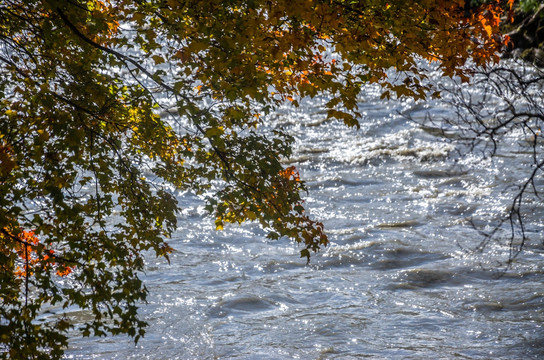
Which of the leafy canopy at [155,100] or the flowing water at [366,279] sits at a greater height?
the leafy canopy at [155,100]

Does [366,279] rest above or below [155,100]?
below

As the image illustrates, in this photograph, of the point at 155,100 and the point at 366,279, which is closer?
the point at 155,100

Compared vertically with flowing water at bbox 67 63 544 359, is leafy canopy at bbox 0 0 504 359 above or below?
above

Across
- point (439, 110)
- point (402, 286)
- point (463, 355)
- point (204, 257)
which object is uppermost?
point (439, 110)

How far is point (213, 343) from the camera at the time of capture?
7750mm

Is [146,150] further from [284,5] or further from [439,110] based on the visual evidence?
[439,110]

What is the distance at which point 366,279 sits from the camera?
32.8 ft

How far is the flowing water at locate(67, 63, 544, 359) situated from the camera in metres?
7.60

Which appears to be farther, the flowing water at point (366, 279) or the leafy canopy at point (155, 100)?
the flowing water at point (366, 279)

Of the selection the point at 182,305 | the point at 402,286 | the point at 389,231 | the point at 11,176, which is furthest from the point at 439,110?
the point at 11,176

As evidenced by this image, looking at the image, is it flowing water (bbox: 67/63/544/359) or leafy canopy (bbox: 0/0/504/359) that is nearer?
leafy canopy (bbox: 0/0/504/359)

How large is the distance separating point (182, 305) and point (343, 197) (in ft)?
19.8

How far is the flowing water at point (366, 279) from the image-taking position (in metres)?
7.60

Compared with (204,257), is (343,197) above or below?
above
